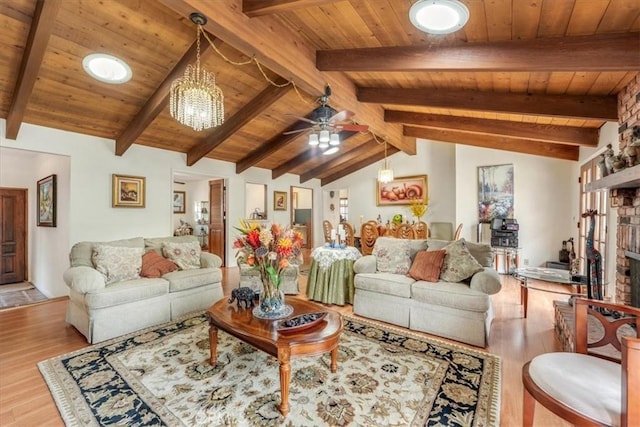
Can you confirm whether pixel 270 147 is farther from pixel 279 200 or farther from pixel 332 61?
pixel 332 61

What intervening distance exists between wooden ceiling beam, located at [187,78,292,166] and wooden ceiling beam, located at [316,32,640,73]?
45.4 inches

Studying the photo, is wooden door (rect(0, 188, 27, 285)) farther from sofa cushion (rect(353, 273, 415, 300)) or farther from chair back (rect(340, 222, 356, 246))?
sofa cushion (rect(353, 273, 415, 300))

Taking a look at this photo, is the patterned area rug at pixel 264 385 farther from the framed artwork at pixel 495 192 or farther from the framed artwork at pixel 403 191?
the framed artwork at pixel 403 191

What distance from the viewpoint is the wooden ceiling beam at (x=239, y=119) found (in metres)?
3.91

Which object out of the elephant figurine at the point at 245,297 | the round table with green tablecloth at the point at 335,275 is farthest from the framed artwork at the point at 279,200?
the elephant figurine at the point at 245,297

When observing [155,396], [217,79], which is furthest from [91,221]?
[155,396]

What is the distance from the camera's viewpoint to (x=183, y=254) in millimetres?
3705

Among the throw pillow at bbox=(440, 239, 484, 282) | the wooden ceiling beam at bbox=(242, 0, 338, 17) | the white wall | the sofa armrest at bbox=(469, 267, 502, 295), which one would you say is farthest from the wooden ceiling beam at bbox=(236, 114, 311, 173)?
the sofa armrest at bbox=(469, 267, 502, 295)

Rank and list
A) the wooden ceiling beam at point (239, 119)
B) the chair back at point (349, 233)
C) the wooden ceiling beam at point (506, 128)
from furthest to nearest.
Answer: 1. the chair back at point (349, 233)
2. the wooden ceiling beam at point (239, 119)
3. the wooden ceiling beam at point (506, 128)

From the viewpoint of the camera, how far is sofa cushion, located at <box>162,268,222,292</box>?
3.30 meters

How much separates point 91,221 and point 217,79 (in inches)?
119

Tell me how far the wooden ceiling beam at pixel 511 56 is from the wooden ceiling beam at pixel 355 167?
505 centimetres

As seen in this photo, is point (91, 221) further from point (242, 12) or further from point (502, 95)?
point (502, 95)

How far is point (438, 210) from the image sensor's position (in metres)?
7.21
